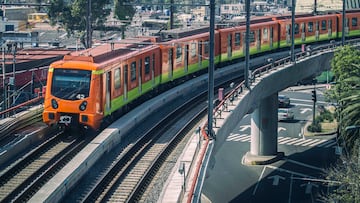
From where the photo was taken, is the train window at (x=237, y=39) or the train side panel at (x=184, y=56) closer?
the train side panel at (x=184, y=56)

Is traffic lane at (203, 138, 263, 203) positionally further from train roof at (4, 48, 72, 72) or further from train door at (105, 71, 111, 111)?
train roof at (4, 48, 72, 72)

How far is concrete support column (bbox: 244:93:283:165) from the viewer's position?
4047cm

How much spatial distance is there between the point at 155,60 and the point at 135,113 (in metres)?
3.98

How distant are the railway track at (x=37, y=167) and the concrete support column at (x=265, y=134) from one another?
20.1m

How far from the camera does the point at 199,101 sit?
29.9 metres

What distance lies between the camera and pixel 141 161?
2017 centimetres

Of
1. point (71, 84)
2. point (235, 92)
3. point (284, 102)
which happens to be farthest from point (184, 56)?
point (284, 102)

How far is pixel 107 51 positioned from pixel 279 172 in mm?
16520

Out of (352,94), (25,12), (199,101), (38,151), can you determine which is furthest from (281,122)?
(25,12)

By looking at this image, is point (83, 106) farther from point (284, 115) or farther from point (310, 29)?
point (284, 115)

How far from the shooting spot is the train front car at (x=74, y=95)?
21.5m

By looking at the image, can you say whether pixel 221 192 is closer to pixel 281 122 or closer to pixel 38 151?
pixel 38 151

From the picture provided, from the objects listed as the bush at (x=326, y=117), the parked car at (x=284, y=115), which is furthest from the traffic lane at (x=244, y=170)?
the bush at (x=326, y=117)

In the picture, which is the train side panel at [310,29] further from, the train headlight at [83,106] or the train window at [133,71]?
the train headlight at [83,106]
